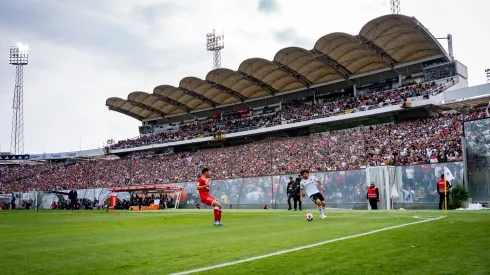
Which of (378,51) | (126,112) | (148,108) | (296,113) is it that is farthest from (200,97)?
(378,51)

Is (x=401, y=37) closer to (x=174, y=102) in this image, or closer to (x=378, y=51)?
(x=378, y=51)

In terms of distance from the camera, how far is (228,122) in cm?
6481

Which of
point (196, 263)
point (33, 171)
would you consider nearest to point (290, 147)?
point (196, 263)

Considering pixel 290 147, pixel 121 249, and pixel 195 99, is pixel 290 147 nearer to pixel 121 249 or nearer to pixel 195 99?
pixel 195 99

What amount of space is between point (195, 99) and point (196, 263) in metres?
61.4

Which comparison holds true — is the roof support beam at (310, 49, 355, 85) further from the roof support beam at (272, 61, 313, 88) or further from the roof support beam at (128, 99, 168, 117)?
the roof support beam at (128, 99, 168, 117)

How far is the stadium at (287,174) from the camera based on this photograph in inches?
274

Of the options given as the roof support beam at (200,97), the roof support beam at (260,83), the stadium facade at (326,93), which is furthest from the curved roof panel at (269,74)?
the roof support beam at (200,97)

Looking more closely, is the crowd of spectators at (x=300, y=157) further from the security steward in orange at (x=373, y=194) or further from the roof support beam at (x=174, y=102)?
the roof support beam at (x=174, y=102)

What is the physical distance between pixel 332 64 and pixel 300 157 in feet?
43.1

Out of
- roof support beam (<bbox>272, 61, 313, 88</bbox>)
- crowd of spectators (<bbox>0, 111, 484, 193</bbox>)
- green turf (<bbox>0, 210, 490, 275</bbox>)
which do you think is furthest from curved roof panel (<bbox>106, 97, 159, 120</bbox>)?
green turf (<bbox>0, 210, 490, 275</bbox>)

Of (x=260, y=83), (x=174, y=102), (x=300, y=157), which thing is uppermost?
(x=260, y=83)

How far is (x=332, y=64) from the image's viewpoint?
163 ft

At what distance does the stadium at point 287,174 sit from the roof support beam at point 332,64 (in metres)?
0.20
